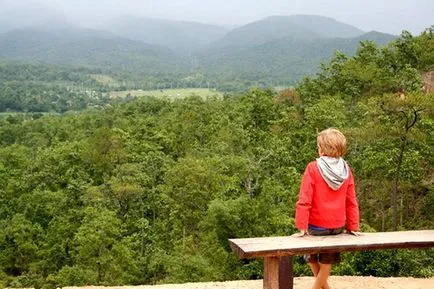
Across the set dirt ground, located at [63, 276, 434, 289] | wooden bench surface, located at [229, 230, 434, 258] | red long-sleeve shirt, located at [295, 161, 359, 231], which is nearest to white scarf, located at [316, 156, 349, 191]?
red long-sleeve shirt, located at [295, 161, 359, 231]

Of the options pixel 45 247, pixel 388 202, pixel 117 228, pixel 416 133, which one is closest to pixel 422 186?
pixel 388 202

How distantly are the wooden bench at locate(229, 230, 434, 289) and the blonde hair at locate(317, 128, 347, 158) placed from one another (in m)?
0.80

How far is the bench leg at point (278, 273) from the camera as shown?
16.8 feet

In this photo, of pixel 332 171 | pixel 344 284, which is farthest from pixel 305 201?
pixel 344 284

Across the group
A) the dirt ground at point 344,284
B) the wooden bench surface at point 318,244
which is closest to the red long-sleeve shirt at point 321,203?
the wooden bench surface at point 318,244

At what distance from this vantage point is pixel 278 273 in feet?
17.0

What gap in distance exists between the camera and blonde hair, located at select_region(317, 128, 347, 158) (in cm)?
483

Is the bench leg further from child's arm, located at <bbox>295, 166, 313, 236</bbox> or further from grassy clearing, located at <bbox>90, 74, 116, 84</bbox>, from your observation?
grassy clearing, located at <bbox>90, 74, 116, 84</bbox>

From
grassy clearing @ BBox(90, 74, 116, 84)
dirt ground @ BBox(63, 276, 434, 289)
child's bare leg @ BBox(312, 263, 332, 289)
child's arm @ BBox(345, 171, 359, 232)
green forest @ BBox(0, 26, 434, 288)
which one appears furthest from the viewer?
grassy clearing @ BBox(90, 74, 116, 84)

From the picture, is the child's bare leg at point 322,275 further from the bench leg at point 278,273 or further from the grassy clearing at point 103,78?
the grassy clearing at point 103,78

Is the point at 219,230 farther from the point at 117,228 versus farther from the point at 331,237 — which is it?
the point at 331,237

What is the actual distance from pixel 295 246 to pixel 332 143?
0.96 m

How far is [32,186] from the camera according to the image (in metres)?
34.9

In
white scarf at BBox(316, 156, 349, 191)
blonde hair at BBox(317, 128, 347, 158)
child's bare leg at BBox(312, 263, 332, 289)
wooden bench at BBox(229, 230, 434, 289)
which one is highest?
blonde hair at BBox(317, 128, 347, 158)
